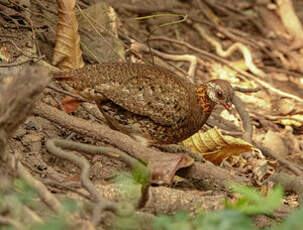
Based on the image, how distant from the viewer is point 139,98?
461 cm

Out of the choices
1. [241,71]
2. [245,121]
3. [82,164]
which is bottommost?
[82,164]

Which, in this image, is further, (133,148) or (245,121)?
(245,121)

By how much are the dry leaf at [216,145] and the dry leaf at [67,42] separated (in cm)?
128

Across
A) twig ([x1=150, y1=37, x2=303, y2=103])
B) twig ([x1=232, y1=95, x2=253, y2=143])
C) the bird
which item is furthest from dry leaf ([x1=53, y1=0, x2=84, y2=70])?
twig ([x1=150, y1=37, x2=303, y2=103])

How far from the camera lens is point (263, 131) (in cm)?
655

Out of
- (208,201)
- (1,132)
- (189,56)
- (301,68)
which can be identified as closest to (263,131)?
(189,56)

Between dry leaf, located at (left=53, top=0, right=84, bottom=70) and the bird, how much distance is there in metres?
0.83

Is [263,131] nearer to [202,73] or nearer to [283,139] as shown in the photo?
[283,139]

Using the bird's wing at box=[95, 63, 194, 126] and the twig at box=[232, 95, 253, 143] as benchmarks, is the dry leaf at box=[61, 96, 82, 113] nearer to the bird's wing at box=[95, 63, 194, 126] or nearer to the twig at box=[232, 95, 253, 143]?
the bird's wing at box=[95, 63, 194, 126]

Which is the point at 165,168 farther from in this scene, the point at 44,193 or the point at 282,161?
the point at 282,161

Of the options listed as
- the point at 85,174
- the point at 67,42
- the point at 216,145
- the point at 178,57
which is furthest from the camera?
the point at 178,57

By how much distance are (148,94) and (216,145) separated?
30.0 inches

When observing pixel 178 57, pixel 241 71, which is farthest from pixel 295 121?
pixel 178 57

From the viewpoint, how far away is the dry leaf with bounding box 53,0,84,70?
5332mm
